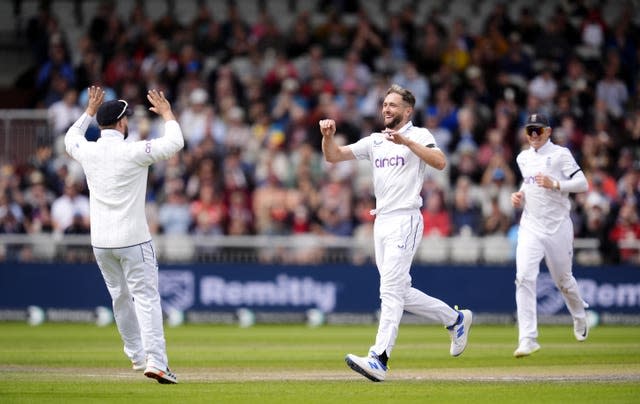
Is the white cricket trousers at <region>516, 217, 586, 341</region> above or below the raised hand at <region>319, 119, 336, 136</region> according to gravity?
below

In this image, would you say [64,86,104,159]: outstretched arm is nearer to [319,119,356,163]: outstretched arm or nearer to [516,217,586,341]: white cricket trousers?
[319,119,356,163]: outstretched arm

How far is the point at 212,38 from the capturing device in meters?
27.6

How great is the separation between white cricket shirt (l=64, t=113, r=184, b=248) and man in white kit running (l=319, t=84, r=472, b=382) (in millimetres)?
1792

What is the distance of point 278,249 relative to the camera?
74.5ft

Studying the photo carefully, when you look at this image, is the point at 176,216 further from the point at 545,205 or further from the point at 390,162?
the point at 390,162

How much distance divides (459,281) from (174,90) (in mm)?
7843

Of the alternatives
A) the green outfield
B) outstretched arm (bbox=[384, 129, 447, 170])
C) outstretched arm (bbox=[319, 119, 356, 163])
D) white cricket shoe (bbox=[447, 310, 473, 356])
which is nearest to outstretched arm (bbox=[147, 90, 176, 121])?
outstretched arm (bbox=[319, 119, 356, 163])

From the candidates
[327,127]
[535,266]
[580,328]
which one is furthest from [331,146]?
[580,328]

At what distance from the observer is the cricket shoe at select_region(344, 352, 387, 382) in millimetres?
11281

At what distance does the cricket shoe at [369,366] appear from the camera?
11281mm

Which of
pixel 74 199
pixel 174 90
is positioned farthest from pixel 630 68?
pixel 74 199

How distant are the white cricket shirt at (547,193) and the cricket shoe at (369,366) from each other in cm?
397

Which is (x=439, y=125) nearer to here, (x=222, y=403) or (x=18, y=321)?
(x=18, y=321)

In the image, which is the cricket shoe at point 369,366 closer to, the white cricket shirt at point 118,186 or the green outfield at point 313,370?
the green outfield at point 313,370
